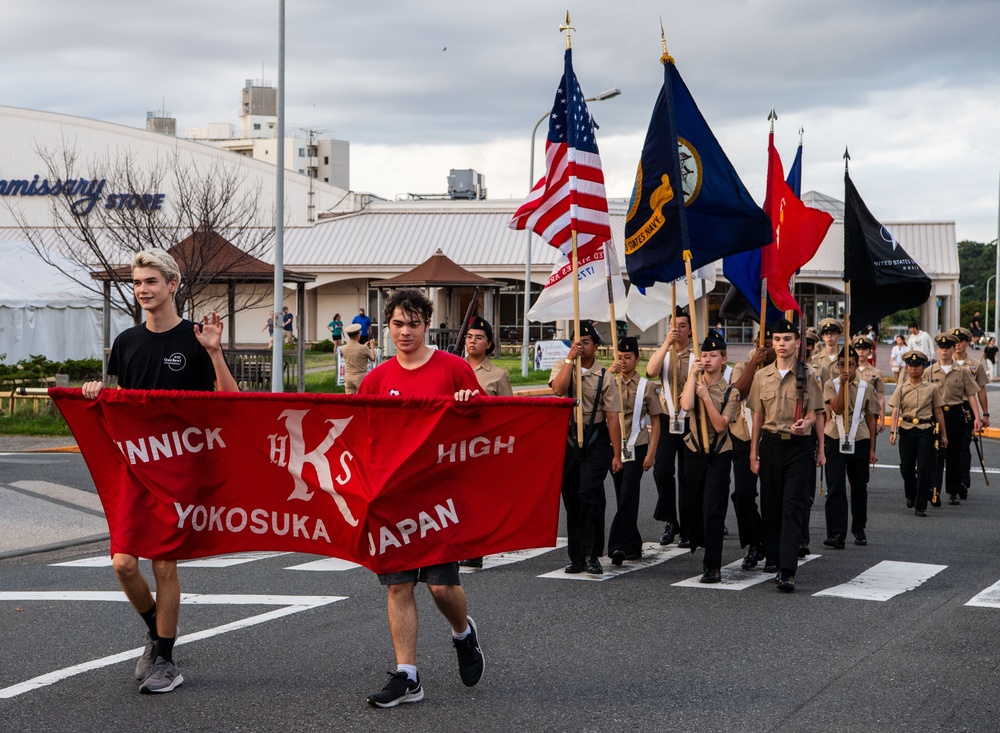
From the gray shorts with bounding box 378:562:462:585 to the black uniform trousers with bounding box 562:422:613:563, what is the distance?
3.53m

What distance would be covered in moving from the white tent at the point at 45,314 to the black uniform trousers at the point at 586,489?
26419mm

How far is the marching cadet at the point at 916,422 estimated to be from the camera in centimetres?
1366

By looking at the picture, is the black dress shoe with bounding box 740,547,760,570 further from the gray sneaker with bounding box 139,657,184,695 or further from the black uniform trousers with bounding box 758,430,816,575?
the gray sneaker with bounding box 139,657,184,695

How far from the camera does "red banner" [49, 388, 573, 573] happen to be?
240 inches

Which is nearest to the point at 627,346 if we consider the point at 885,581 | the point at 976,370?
the point at 885,581

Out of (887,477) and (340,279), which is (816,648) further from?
(340,279)

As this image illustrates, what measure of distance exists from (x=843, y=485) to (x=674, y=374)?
2.04 m

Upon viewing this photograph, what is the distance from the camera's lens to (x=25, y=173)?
63625 mm

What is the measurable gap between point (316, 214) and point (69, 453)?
44582mm

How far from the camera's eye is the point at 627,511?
10133mm

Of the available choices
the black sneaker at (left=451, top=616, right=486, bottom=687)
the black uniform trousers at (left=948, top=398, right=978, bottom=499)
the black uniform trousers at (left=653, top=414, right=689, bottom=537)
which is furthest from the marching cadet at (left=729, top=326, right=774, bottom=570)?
the black uniform trousers at (left=948, top=398, right=978, bottom=499)

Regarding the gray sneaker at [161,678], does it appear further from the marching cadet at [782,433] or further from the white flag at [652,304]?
the white flag at [652,304]

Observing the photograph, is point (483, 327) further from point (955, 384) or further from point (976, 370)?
point (976, 370)

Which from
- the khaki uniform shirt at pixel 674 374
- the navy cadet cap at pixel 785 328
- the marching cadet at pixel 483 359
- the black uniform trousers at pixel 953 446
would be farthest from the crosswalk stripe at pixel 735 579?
the black uniform trousers at pixel 953 446
